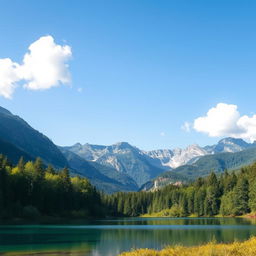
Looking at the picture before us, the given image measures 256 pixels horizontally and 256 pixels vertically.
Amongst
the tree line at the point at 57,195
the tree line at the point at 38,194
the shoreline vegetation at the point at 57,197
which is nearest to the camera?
the tree line at the point at 38,194

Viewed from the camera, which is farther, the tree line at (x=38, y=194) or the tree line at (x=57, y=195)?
the tree line at (x=57, y=195)

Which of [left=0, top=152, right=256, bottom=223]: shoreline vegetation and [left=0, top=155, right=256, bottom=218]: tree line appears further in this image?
[left=0, top=155, right=256, bottom=218]: tree line

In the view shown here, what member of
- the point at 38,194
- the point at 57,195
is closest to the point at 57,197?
the point at 57,195

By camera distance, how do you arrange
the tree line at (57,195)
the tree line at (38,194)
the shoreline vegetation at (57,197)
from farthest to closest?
the tree line at (57,195), the shoreline vegetation at (57,197), the tree line at (38,194)

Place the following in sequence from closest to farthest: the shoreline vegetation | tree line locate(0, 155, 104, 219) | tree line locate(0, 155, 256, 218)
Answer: tree line locate(0, 155, 104, 219)
the shoreline vegetation
tree line locate(0, 155, 256, 218)

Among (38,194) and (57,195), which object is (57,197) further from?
(38,194)

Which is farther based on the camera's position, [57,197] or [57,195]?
[57,195]

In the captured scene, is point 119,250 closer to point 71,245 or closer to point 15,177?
point 71,245

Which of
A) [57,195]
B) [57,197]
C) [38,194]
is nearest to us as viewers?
[38,194]

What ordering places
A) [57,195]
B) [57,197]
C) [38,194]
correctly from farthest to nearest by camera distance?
[57,195]
[57,197]
[38,194]

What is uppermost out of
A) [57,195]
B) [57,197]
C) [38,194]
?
[57,195]

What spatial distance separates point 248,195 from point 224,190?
28561mm

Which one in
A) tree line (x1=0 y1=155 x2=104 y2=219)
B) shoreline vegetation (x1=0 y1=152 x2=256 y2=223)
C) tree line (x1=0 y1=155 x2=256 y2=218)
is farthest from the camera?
tree line (x1=0 y1=155 x2=256 y2=218)

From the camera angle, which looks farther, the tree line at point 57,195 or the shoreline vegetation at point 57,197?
the tree line at point 57,195
